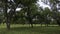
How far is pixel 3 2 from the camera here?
31.3 m

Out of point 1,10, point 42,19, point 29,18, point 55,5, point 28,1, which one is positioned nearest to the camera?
point 28,1

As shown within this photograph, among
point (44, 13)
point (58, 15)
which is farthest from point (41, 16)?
point (58, 15)

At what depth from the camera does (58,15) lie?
4294 centimetres

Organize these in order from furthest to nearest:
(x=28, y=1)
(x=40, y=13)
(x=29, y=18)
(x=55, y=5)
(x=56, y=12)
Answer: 1. (x=40, y=13)
2. (x=29, y=18)
3. (x=56, y=12)
4. (x=55, y=5)
5. (x=28, y=1)

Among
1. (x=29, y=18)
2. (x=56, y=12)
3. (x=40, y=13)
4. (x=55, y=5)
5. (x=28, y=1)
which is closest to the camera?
(x=28, y=1)

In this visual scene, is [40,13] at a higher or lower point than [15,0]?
lower

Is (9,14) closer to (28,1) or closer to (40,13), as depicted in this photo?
(28,1)

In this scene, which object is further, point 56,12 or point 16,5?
point 56,12

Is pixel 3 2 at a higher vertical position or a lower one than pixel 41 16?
higher

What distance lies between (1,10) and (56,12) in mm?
15569

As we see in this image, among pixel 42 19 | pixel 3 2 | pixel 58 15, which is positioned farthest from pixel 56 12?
pixel 42 19

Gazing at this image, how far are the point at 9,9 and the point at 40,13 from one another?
90.6 ft

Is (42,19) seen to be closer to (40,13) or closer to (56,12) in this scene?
(40,13)

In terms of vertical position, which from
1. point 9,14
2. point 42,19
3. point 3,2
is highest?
point 3,2
